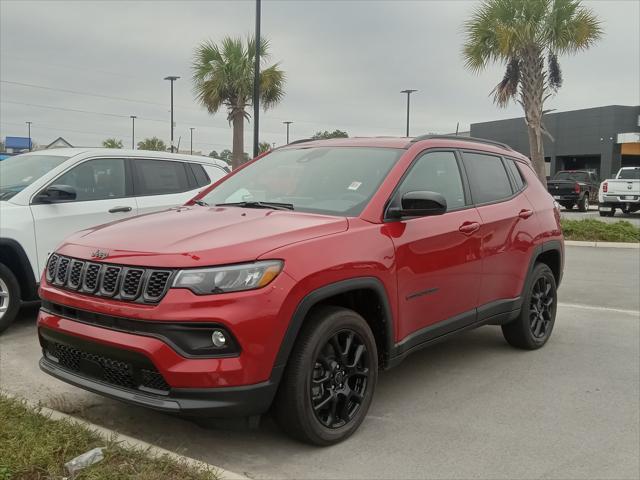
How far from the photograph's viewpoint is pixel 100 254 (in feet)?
10.7

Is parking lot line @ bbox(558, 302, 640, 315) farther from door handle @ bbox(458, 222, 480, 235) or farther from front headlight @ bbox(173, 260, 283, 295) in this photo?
front headlight @ bbox(173, 260, 283, 295)

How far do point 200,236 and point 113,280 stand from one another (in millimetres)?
494

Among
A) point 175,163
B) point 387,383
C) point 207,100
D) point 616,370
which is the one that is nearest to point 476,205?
point 387,383

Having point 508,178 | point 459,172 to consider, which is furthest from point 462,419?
point 508,178

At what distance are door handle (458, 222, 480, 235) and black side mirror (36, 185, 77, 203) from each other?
3752mm

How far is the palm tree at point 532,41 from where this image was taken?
17.4 m

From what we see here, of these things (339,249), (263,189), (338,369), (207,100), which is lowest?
(338,369)

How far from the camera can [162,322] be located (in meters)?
→ 2.94

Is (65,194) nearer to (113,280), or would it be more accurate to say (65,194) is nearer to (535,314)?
(113,280)

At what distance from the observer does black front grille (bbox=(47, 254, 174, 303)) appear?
9.88ft

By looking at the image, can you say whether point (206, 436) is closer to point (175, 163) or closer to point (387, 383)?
point (387, 383)

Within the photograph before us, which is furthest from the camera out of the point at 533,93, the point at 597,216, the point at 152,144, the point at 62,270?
the point at 152,144

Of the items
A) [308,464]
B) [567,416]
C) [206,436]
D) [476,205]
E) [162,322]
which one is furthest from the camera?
[476,205]

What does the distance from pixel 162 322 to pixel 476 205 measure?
2725 mm
